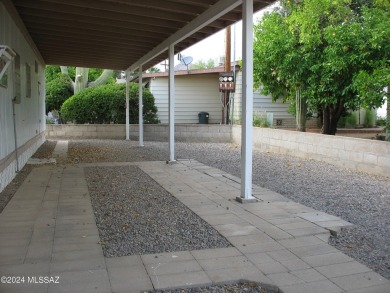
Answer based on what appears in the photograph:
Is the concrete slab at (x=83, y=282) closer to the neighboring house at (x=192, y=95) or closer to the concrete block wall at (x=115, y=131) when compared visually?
the concrete block wall at (x=115, y=131)

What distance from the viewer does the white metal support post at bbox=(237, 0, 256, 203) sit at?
569cm

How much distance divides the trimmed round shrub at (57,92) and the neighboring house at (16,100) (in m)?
11.5

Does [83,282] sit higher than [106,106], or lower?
lower

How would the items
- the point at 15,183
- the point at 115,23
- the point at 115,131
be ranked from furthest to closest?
1. the point at 115,131
2. the point at 115,23
3. the point at 15,183

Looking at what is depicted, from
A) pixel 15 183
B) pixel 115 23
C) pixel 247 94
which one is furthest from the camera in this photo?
pixel 115 23

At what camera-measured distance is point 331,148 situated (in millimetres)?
9984

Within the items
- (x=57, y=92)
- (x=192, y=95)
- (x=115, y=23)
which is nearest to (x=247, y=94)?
(x=115, y=23)

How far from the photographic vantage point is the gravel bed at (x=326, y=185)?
4.26 meters

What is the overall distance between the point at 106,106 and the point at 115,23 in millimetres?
10104

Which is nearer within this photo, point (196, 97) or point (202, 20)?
point (202, 20)

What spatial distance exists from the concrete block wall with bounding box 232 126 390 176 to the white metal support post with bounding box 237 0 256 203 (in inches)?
148

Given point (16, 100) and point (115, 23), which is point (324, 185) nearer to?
point (115, 23)

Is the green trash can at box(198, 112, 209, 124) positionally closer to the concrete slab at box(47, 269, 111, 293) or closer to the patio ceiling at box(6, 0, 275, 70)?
the patio ceiling at box(6, 0, 275, 70)

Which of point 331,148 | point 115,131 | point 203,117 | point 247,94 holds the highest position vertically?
point 247,94
